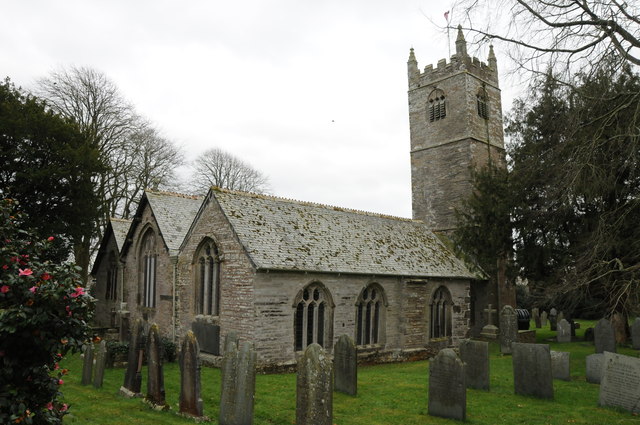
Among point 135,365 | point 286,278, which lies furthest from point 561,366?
point 135,365

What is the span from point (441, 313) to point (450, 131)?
485 inches

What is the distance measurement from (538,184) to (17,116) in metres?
22.1

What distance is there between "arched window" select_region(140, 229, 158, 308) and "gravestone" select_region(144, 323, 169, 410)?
1009cm

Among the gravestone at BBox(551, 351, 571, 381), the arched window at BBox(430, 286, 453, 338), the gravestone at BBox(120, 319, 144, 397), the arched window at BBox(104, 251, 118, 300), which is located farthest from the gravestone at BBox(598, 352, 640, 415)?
the arched window at BBox(104, 251, 118, 300)

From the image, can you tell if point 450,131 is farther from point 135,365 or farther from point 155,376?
point 155,376

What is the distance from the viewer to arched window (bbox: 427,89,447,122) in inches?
1169

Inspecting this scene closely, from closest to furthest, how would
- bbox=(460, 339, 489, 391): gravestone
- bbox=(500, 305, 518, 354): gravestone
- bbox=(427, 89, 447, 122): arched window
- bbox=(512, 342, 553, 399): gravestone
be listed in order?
bbox=(512, 342, 553, 399): gravestone < bbox=(460, 339, 489, 391): gravestone < bbox=(500, 305, 518, 354): gravestone < bbox=(427, 89, 447, 122): arched window

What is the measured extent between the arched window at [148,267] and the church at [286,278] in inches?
1.9

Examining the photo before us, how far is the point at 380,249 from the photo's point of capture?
20219 mm

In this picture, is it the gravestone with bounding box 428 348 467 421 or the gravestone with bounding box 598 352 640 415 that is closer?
the gravestone with bounding box 428 348 467 421

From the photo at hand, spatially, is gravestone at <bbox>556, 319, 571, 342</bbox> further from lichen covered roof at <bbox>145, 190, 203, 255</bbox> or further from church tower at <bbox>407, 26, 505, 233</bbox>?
lichen covered roof at <bbox>145, 190, 203, 255</bbox>

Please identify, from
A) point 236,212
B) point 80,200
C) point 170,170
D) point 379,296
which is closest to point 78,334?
point 236,212

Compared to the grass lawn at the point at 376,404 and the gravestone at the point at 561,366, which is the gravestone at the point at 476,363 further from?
the gravestone at the point at 561,366

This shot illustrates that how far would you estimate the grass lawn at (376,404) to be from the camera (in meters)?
9.60
